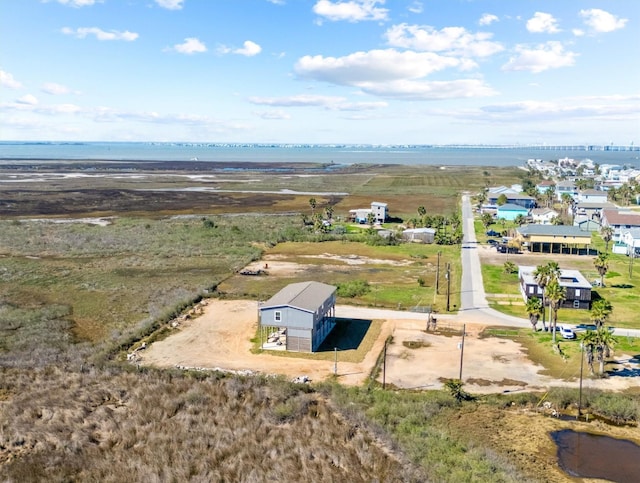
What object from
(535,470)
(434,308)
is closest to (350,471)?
(535,470)

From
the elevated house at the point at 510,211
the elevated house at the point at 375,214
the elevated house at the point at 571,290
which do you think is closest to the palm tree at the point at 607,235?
the elevated house at the point at 510,211

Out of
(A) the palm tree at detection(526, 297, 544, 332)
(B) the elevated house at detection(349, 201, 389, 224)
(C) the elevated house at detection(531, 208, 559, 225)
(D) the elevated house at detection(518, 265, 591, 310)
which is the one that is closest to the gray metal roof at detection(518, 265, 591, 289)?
(D) the elevated house at detection(518, 265, 591, 310)

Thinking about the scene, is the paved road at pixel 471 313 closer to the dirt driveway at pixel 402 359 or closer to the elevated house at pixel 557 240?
the dirt driveway at pixel 402 359

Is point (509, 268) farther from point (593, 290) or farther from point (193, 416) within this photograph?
point (193, 416)

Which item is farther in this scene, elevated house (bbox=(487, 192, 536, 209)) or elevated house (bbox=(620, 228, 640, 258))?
elevated house (bbox=(487, 192, 536, 209))

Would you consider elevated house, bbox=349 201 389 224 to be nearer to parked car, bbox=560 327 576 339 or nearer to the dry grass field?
the dry grass field

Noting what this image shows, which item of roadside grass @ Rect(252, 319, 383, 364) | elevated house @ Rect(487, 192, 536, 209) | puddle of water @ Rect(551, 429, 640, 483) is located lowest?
puddle of water @ Rect(551, 429, 640, 483)

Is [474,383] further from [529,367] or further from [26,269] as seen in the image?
[26,269]
